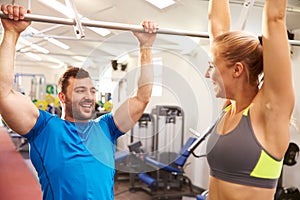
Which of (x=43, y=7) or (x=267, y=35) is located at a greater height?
(x=43, y=7)

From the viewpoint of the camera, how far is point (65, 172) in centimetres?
145

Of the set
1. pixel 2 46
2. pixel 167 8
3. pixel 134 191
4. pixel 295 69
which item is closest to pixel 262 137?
pixel 2 46

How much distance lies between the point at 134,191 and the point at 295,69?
9.85 feet

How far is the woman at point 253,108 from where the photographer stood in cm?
94

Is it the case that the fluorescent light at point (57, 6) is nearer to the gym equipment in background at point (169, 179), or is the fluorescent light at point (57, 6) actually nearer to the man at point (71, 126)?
the gym equipment in background at point (169, 179)

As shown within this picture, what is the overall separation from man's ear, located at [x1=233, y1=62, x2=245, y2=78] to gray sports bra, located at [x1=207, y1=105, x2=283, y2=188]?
116 millimetres

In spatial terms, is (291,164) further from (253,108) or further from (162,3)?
(253,108)

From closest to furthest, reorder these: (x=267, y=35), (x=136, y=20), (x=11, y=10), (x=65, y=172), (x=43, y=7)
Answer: (x=267, y=35), (x=11, y=10), (x=65, y=172), (x=136, y=20), (x=43, y=7)

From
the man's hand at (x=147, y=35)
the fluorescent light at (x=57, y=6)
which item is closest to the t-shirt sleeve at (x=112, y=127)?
the man's hand at (x=147, y=35)

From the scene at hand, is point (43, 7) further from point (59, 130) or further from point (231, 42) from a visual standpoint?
point (231, 42)

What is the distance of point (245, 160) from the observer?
1003 millimetres

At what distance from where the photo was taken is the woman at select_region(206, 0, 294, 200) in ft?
3.10

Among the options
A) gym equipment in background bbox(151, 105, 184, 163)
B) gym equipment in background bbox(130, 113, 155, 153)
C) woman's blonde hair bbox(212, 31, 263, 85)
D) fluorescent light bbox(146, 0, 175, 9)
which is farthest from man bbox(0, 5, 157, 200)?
gym equipment in background bbox(130, 113, 155, 153)

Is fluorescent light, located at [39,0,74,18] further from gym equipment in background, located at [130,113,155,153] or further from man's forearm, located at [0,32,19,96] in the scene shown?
man's forearm, located at [0,32,19,96]
